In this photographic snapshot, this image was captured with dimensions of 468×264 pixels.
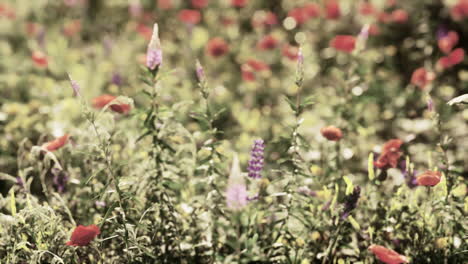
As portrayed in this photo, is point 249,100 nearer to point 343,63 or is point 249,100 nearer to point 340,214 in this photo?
point 343,63

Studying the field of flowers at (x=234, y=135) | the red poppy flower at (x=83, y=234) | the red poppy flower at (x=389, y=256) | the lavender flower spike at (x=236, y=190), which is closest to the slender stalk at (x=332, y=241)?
the field of flowers at (x=234, y=135)

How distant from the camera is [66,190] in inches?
93.7

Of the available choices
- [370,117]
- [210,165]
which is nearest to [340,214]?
[210,165]

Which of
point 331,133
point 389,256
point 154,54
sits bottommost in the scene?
point 389,256

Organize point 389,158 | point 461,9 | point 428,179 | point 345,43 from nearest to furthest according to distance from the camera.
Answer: point 428,179 → point 389,158 → point 345,43 → point 461,9

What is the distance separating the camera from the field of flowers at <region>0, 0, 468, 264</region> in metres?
1.90

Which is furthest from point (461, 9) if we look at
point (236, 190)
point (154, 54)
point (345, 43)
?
point (236, 190)

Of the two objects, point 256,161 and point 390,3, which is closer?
point 256,161

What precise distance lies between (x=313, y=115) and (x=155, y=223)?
1.90 meters

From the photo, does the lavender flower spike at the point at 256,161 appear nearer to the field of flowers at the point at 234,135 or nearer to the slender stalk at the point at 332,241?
the field of flowers at the point at 234,135

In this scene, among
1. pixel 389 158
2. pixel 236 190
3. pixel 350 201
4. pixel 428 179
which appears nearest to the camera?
pixel 236 190

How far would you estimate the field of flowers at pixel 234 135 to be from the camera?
190cm

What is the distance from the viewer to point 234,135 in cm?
347

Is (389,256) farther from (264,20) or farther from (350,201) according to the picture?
(264,20)
